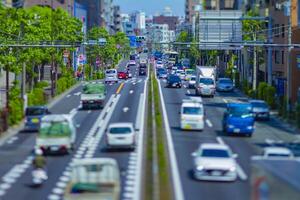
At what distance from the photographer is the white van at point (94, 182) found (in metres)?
24.5

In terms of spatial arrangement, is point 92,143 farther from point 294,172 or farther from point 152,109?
point 294,172

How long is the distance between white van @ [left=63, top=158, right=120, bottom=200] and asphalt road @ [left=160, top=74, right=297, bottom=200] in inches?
123

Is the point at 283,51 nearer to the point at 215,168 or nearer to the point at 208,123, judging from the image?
the point at 208,123

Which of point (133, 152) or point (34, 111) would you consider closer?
point (133, 152)

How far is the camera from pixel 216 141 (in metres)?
44.3

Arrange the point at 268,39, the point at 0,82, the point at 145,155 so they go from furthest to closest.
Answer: the point at 0,82
the point at 268,39
the point at 145,155

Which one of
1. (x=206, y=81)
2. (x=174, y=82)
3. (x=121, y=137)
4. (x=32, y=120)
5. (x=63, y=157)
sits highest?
(x=206, y=81)

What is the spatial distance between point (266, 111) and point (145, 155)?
21752 mm

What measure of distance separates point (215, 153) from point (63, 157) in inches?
395

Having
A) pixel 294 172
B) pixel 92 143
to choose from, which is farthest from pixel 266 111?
pixel 294 172

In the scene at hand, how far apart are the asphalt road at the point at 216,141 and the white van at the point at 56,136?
584 cm

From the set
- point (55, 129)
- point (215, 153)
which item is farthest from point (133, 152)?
point (215, 153)

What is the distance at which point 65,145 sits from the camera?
3944cm

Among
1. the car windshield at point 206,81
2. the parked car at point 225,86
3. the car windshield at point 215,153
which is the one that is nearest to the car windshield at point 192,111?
the car windshield at point 215,153
